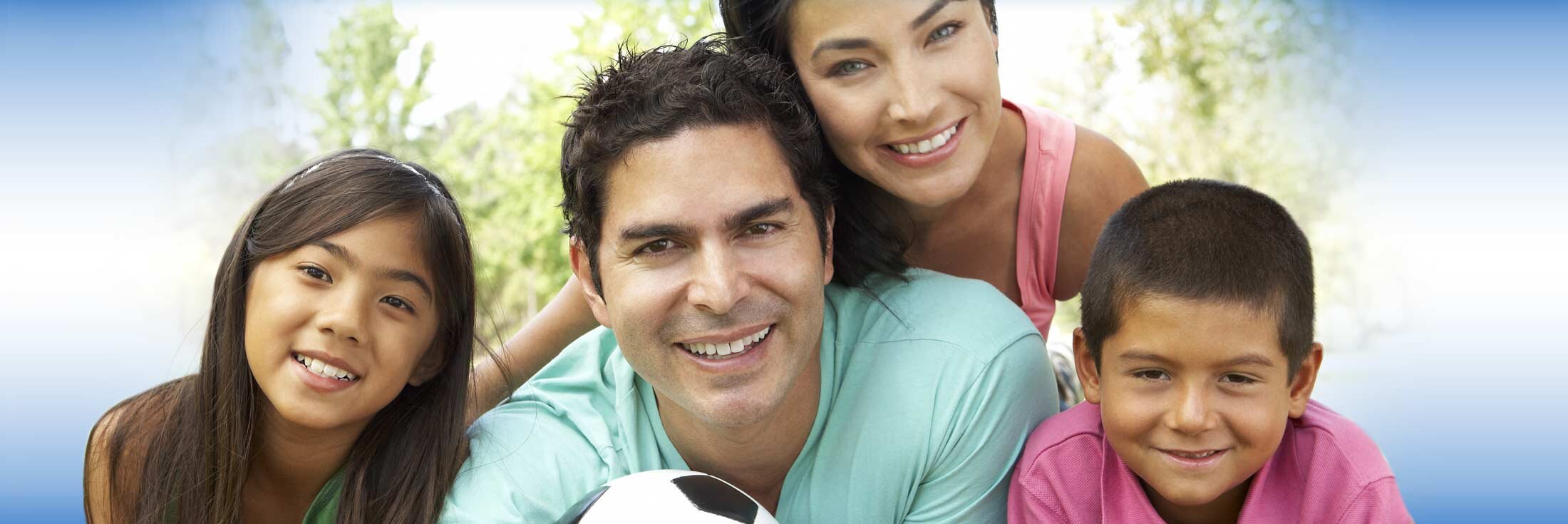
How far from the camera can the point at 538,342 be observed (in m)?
4.18

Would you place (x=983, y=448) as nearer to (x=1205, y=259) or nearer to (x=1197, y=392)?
(x=1197, y=392)

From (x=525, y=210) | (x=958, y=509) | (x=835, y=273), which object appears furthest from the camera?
(x=525, y=210)

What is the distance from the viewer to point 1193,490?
113 inches

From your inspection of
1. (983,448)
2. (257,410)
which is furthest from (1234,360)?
(257,410)

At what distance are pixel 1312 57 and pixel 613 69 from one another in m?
14.5

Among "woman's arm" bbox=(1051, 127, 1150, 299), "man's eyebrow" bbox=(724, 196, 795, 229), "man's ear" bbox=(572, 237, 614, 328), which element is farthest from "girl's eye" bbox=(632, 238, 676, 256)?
"woman's arm" bbox=(1051, 127, 1150, 299)

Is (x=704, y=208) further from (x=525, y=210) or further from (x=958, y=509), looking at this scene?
(x=525, y=210)

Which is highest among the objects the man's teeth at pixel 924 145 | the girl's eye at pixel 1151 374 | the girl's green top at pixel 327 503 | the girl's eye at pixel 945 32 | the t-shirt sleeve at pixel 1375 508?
the girl's eye at pixel 945 32

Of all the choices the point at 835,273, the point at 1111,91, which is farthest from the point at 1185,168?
the point at 835,273

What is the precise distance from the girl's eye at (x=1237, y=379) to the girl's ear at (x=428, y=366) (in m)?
2.17

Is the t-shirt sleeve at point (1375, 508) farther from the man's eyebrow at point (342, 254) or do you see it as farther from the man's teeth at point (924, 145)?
the man's eyebrow at point (342, 254)

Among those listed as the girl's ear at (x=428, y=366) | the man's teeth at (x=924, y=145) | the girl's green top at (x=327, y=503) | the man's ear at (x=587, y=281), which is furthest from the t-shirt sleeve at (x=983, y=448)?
the girl's green top at (x=327, y=503)

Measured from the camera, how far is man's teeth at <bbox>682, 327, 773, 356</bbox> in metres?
2.97

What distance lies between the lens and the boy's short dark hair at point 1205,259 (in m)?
2.83
